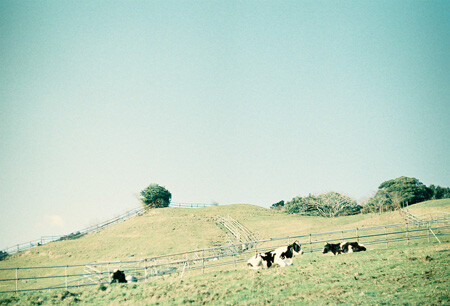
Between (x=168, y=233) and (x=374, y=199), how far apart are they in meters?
55.7

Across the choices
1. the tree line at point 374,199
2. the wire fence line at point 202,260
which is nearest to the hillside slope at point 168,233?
the wire fence line at point 202,260

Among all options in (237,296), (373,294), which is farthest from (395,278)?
(237,296)

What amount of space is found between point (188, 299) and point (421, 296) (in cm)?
671

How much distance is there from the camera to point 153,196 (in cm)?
7006

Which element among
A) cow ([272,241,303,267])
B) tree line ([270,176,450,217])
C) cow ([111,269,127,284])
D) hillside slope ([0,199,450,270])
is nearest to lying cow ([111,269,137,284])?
cow ([111,269,127,284])

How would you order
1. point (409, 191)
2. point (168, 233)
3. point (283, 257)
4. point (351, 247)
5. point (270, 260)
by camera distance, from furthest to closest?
1. point (409, 191)
2. point (168, 233)
3. point (351, 247)
4. point (283, 257)
5. point (270, 260)

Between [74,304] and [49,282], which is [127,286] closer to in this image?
[74,304]

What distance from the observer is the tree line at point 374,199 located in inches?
2694

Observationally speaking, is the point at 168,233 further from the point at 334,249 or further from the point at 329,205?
the point at 329,205

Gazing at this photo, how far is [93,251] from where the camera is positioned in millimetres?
43875

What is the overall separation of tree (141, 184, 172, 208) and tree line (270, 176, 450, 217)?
31.5m

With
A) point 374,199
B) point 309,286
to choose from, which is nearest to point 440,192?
point 374,199

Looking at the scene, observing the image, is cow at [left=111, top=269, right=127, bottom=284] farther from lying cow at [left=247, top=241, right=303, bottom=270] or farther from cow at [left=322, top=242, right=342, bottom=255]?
cow at [left=322, top=242, right=342, bottom=255]

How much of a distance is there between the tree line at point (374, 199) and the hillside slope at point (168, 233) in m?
17.3
